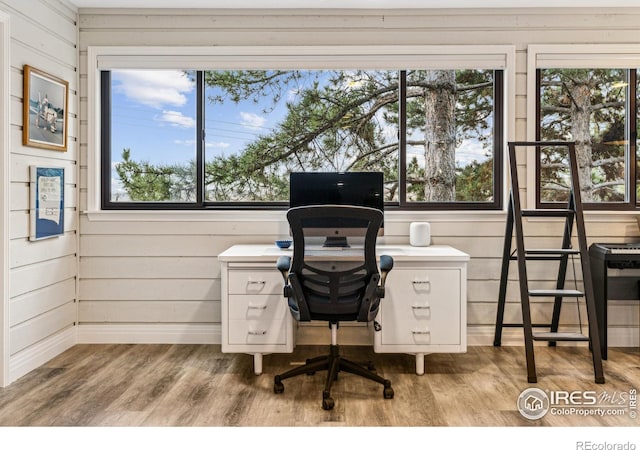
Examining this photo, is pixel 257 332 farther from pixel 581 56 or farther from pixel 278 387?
pixel 581 56

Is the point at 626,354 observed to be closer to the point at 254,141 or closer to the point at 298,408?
the point at 298,408

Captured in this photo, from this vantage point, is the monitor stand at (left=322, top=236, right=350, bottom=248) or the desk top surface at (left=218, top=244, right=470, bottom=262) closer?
the desk top surface at (left=218, top=244, right=470, bottom=262)

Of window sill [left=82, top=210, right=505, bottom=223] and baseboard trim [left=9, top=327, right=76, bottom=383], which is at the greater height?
window sill [left=82, top=210, right=505, bottom=223]

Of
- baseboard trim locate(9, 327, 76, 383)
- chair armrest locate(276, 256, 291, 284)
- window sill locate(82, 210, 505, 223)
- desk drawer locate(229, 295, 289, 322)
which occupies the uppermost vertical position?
window sill locate(82, 210, 505, 223)

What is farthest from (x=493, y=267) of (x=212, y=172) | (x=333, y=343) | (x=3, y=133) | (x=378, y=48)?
(x=3, y=133)

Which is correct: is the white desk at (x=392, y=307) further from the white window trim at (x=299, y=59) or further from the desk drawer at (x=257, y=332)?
the white window trim at (x=299, y=59)

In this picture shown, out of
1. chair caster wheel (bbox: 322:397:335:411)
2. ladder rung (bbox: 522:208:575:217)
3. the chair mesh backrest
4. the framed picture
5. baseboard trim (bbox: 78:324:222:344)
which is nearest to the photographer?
chair caster wheel (bbox: 322:397:335:411)

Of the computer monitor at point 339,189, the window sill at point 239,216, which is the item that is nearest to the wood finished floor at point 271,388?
the window sill at point 239,216

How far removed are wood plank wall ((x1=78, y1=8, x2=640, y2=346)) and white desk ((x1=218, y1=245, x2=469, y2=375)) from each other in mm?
713

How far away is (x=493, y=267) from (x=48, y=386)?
303 centimetres

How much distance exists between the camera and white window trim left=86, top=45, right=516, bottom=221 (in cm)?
380

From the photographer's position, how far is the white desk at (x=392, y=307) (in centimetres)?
316

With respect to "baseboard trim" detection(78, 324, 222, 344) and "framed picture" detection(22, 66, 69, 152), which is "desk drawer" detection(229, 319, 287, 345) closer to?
"baseboard trim" detection(78, 324, 222, 344)

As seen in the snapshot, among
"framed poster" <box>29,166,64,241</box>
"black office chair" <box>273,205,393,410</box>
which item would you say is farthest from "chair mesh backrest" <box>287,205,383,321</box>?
"framed poster" <box>29,166,64,241</box>
